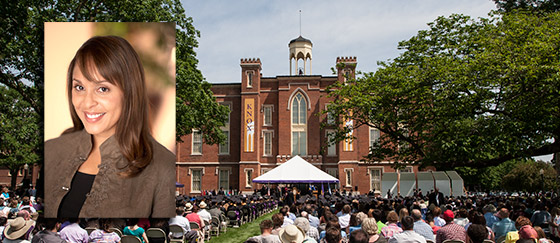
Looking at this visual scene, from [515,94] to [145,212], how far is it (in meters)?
11.4

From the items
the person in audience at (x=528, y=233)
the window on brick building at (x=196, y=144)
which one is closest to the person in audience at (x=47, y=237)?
the person in audience at (x=528, y=233)

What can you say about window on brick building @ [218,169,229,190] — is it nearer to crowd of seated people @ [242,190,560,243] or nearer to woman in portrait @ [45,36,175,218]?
crowd of seated people @ [242,190,560,243]

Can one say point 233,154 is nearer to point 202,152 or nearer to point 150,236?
point 202,152

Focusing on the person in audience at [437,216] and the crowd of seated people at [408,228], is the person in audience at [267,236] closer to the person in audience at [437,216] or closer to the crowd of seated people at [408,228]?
the crowd of seated people at [408,228]

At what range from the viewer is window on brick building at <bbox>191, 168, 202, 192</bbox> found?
44.9 meters

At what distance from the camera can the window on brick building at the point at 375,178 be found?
43.4 meters

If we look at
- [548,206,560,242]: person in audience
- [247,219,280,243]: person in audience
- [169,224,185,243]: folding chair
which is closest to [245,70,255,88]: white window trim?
[169,224,185,243]: folding chair

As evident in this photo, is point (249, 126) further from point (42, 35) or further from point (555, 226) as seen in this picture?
point (555, 226)

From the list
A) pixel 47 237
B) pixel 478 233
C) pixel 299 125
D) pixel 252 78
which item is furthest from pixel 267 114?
pixel 478 233

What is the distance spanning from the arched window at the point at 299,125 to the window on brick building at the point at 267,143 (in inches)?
84.1

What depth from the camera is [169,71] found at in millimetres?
11312

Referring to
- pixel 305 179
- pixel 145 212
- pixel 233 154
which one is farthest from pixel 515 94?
pixel 233 154

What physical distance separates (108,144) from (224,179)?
33.7m

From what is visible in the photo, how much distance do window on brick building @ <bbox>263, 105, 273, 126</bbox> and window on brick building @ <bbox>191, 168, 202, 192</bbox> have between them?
7.73 meters
